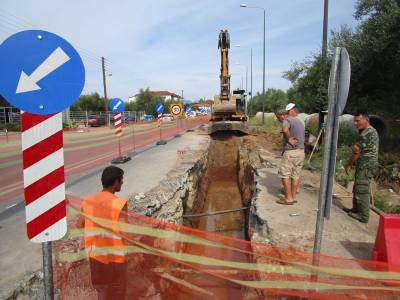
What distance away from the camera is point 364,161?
18.0 ft

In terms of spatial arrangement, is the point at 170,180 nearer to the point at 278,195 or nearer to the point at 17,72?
the point at 278,195

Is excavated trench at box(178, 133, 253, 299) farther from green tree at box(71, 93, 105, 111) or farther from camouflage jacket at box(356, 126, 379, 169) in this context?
green tree at box(71, 93, 105, 111)

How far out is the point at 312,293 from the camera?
2.76m

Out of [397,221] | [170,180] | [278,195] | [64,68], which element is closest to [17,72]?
[64,68]

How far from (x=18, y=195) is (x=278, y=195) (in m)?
6.11

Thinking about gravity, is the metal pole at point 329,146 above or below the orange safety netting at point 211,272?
above

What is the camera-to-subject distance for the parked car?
4153cm

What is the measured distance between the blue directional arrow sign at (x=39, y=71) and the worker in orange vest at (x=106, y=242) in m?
0.88

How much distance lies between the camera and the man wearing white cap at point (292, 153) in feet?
20.9

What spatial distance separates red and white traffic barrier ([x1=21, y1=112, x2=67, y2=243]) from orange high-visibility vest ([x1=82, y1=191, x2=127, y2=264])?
15.2 inches

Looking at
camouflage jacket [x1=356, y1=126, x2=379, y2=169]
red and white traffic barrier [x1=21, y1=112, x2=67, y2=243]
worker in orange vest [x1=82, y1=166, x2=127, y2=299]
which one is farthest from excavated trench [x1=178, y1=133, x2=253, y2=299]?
camouflage jacket [x1=356, y1=126, x2=379, y2=169]

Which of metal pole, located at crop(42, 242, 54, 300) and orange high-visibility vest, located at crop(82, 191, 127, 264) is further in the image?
orange high-visibility vest, located at crop(82, 191, 127, 264)

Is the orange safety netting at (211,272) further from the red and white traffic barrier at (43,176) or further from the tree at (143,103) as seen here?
the tree at (143,103)

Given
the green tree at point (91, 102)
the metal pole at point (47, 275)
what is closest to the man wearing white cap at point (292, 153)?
the metal pole at point (47, 275)
